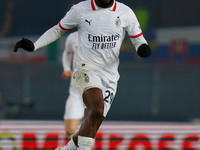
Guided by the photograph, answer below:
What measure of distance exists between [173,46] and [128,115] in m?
3.69

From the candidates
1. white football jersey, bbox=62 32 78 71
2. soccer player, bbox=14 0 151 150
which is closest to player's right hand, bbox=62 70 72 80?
white football jersey, bbox=62 32 78 71

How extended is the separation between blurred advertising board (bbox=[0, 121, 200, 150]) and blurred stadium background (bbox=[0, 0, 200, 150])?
2.22 metres

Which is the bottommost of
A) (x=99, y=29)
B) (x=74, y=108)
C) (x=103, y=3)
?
(x=74, y=108)

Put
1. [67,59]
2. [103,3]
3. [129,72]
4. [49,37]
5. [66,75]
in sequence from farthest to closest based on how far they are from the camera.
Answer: [129,72] < [67,59] < [66,75] < [49,37] < [103,3]

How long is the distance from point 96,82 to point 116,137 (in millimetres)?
4678

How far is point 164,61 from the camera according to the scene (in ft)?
59.7

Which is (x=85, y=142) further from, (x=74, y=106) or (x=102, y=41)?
(x=74, y=106)

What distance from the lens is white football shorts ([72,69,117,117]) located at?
15.2ft

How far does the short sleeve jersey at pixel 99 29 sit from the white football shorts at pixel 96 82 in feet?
0.20

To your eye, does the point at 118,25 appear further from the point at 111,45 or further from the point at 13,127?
the point at 13,127

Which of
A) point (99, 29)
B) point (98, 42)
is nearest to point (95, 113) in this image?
point (98, 42)

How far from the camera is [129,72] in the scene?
1605cm

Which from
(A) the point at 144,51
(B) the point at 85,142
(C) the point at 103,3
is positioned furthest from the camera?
(C) the point at 103,3

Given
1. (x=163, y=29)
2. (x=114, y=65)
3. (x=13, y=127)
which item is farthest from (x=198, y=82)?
(x=114, y=65)
